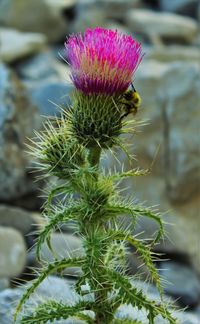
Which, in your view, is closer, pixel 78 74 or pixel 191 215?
pixel 78 74

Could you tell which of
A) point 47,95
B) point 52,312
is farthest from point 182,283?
point 52,312

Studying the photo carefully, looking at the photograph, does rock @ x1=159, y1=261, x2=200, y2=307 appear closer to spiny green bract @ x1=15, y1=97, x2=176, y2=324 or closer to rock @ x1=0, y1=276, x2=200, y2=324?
rock @ x1=0, y1=276, x2=200, y2=324

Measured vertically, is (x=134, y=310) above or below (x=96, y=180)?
below

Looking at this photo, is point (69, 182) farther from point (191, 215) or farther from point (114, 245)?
point (191, 215)

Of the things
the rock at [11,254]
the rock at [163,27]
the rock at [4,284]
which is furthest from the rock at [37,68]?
the rock at [4,284]

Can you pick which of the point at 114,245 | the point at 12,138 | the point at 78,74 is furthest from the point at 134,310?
the point at 12,138

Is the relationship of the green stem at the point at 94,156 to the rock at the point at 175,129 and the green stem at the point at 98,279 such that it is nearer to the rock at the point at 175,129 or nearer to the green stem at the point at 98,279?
the green stem at the point at 98,279
